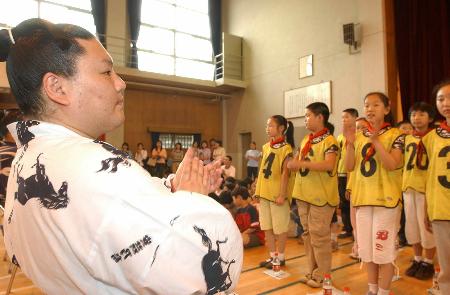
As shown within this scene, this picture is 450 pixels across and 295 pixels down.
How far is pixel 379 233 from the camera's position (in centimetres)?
261

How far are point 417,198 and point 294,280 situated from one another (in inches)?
67.2

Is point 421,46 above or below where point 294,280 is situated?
above

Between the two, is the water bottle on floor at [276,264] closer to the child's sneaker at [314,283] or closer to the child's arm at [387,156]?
the child's sneaker at [314,283]

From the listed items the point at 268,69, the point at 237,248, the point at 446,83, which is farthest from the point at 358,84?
the point at 237,248

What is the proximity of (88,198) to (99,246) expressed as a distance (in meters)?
0.10

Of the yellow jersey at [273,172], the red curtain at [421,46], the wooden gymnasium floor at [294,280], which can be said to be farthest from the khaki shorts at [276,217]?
the red curtain at [421,46]

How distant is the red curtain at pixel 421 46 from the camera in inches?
291

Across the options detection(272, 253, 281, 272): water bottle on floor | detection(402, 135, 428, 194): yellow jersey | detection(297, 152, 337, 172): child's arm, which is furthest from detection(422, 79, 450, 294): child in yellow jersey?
detection(272, 253, 281, 272): water bottle on floor

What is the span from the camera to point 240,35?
42.1 feet

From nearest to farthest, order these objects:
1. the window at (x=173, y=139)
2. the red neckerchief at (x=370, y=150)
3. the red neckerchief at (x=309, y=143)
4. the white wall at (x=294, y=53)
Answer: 1. the red neckerchief at (x=370, y=150)
2. the red neckerchief at (x=309, y=143)
3. the white wall at (x=294, y=53)
4. the window at (x=173, y=139)

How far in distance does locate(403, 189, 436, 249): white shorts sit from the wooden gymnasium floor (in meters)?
0.41

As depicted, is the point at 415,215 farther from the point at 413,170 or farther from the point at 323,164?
the point at 323,164

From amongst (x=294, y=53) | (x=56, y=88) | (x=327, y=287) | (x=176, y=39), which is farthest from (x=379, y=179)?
(x=176, y=39)

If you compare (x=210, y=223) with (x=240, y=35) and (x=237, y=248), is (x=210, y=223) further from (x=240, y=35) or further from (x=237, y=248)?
(x=240, y=35)
